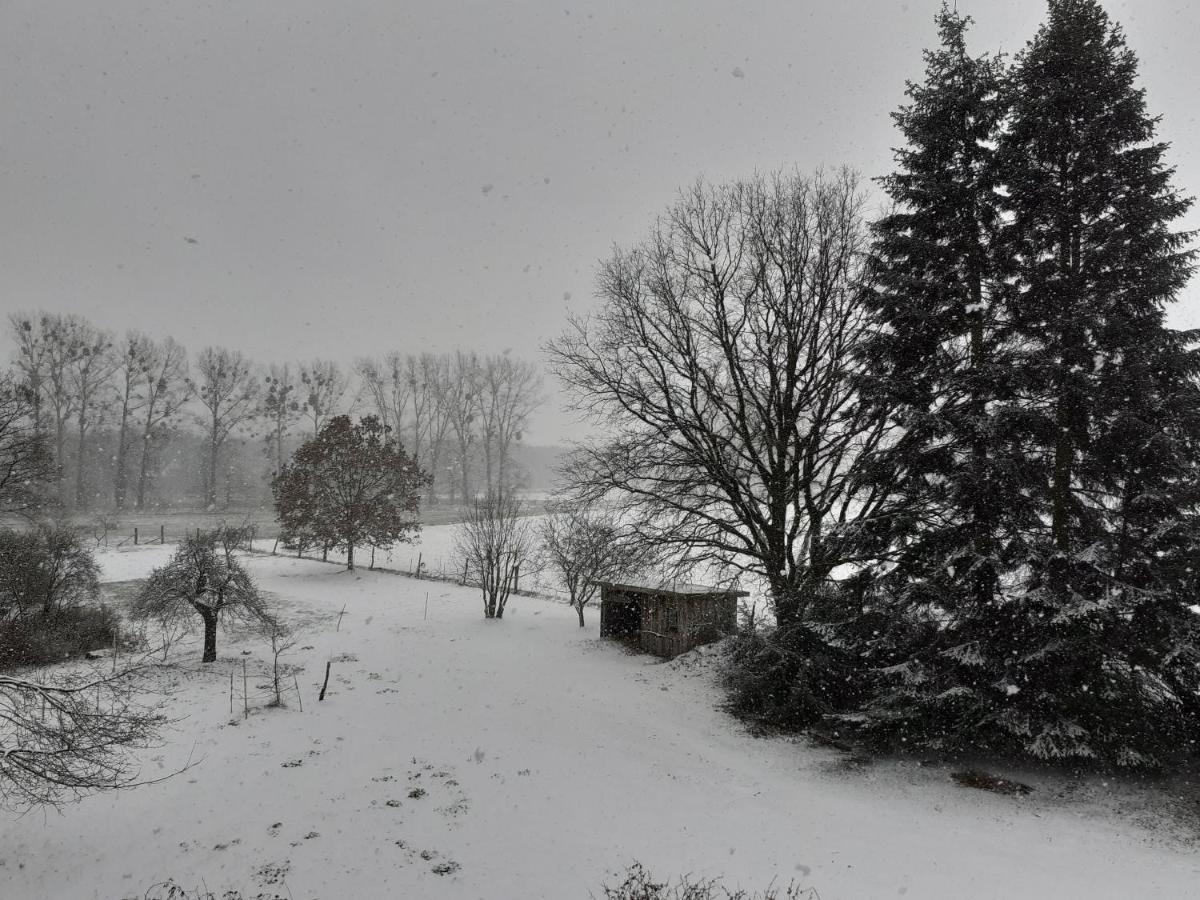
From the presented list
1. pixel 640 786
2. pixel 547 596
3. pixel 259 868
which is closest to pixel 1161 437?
pixel 640 786

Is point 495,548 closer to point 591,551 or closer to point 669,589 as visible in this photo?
point 591,551

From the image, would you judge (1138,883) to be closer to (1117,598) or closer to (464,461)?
(1117,598)

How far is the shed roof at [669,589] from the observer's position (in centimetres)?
1678

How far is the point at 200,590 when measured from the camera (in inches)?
603

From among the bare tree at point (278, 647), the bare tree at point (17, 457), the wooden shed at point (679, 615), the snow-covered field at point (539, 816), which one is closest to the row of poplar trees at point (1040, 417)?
the snow-covered field at point (539, 816)

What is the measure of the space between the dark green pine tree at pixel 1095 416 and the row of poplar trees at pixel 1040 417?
0.04 metres

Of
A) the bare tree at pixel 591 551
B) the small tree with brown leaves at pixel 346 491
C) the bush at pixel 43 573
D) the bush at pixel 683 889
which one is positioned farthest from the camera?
the small tree with brown leaves at pixel 346 491

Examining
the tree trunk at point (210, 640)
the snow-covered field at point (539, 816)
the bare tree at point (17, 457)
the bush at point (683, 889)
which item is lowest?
the snow-covered field at point (539, 816)

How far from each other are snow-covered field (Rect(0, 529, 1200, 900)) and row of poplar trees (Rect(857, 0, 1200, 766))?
51.6 inches

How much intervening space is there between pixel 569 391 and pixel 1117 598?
494 inches

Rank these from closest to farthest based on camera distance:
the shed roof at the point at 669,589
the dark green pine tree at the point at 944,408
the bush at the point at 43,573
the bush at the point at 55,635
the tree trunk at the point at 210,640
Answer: the dark green pine tree at the point at 944,408 < the bush at the point at 55,635 < the tree trunk at the point at 210,640 < the bush at the point at 43,573 < the shed roof at the point at 669,589

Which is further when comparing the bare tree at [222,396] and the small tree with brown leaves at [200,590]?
the bare tree at [222,396]

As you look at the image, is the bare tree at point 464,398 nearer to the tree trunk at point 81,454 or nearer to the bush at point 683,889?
the tree trunk at point 81,454

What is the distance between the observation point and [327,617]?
21.4 meters
